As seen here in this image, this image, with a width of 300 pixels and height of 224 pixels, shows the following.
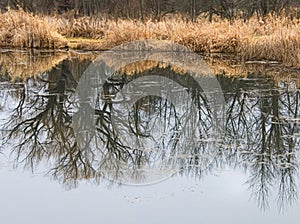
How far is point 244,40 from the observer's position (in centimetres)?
979

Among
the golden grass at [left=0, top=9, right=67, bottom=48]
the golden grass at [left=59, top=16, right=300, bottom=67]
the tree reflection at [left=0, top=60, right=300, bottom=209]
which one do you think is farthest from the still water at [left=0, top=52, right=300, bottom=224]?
the golden grass at [left=0, top=9, right=67, bottom=48]

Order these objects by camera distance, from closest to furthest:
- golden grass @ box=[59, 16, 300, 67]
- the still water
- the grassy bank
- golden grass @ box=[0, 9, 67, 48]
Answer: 1. the still water
2. golden grass @ box=[59, 16, 300, 67]
3. the grassy bank
4. golden grass @ box=[0, 9, 67, 48]

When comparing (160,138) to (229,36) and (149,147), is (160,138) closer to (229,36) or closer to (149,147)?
(149,147)

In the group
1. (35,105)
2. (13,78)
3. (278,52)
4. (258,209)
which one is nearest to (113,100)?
(35,105)

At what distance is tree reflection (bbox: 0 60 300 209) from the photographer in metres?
3.47

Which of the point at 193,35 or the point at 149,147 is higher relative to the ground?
the point at 193,35

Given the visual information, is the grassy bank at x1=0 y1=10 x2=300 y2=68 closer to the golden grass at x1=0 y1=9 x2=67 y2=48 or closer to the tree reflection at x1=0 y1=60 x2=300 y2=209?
the golden grass at x1=0 y1=9 x2=67 y2=48

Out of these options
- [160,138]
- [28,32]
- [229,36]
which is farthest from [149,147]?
[28,32]

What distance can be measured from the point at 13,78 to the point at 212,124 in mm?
4023

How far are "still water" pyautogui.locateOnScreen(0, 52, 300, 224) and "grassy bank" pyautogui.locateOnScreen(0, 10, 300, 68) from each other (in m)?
2.25

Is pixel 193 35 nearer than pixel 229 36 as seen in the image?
No

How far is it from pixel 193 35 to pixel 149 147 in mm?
6873

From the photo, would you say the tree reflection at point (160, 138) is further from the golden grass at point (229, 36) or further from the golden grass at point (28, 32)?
the golden grass at point (28, 32)

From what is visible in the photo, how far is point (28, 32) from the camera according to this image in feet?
38.7
